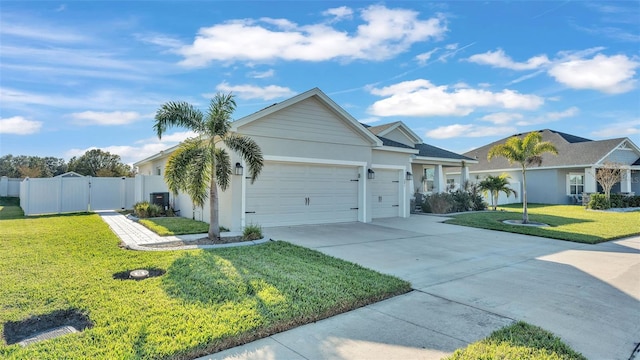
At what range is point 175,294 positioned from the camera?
4703 mm

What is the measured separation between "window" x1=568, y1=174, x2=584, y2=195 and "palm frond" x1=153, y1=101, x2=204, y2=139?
28.0 m

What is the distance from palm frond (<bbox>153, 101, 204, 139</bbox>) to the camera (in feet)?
29.1

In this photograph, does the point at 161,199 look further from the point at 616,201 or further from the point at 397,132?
the point at 616,201

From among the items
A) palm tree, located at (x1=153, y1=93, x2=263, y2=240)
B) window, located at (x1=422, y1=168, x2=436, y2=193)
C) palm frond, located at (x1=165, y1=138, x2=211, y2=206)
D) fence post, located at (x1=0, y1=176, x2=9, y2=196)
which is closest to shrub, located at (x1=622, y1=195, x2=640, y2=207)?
window, located at (x1=422, y1=168, x2=436, y2=193)

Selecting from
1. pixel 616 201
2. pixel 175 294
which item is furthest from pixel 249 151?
pixel 616 201

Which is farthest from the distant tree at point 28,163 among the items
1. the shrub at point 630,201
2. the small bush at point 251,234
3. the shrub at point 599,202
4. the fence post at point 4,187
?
the shrub at point 630,201

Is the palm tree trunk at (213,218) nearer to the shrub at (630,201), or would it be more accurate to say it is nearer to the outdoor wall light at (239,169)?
the outdoor wall light at (239,169)

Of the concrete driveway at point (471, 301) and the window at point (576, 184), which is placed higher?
the window at point (576, 184)

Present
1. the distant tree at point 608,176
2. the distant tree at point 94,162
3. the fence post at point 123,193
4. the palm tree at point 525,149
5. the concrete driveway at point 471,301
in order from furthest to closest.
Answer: the distant tree at point 94,162
the distant tree at point 608,176
the fence post at point 123,193
the palm tree at point 525,149
the concrete driveway at point 471,301

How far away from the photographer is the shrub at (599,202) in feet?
67.3

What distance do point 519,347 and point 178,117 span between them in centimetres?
868

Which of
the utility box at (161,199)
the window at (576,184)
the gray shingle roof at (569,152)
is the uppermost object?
the gray shingle roof at (569,152)

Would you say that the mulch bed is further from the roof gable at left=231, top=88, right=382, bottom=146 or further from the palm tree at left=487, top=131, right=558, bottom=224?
the palm tree at left=487, top=131, right=558, bottom=224

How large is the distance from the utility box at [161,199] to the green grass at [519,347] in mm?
14931
